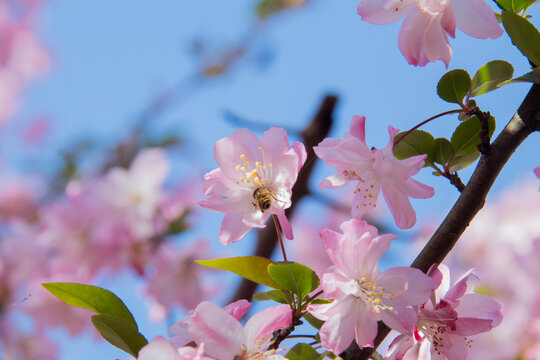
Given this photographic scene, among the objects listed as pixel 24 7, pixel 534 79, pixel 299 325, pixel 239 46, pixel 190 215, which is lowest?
pixel 190 215

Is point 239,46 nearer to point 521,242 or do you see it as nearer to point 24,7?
point 521,242

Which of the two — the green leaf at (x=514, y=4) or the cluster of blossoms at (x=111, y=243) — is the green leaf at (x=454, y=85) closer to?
the green leaf at (x=514, y=4)

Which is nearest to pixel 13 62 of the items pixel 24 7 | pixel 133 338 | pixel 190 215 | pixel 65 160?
pixel 24 7

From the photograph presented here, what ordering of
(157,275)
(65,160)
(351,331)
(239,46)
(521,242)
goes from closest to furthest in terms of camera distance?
(351,331) → (157,275) → (521,242) → (65,160) → (239,46)

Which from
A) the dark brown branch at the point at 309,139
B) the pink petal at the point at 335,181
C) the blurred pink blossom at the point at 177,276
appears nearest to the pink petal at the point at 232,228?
the pink petal at the point at 335,181

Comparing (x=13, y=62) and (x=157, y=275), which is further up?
(x=13, y=62)

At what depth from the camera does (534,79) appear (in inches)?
20.6

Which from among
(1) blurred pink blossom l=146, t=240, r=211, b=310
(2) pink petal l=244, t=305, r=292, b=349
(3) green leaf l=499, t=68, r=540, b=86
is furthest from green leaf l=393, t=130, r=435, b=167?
(1) blurred pink blossom l=146, t=240, r=211, b=310

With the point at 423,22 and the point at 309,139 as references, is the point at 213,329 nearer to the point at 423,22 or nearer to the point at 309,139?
the point at 423,22

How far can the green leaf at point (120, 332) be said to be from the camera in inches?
19.3

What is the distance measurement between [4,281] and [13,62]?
4.64 metres

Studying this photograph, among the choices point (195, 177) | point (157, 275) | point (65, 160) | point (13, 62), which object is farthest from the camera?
point (13, 62)

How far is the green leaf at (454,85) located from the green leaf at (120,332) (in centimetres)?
40

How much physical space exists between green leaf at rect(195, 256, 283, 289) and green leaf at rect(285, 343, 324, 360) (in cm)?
6
